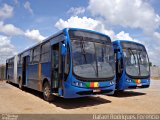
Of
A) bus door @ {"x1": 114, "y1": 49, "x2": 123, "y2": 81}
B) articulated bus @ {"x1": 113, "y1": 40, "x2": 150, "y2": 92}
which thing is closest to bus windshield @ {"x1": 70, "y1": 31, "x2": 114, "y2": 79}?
bus door @ {"x1": 114, "y1": 49, "x2": 123, "y2": 81}

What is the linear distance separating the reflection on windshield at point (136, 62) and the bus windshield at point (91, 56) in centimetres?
254

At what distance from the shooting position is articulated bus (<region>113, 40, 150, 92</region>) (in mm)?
12164

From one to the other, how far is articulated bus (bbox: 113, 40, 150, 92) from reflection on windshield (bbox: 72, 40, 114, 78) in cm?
234

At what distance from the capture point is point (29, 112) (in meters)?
8.46

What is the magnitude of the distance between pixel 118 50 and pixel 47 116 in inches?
248

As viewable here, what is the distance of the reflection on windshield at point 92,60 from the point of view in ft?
29.6

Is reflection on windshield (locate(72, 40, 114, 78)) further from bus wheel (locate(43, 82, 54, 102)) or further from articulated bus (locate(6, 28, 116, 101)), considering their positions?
bus wheel (locate(43, 82, 54, 102))

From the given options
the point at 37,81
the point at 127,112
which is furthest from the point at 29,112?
the point at 37,81

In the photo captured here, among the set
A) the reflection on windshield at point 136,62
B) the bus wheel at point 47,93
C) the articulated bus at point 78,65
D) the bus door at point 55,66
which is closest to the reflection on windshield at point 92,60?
the articulated bus at point 78,65

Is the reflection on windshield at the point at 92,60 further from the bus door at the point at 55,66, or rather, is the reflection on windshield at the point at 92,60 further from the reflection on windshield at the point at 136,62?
the reflection on windshield at the point at 136,62

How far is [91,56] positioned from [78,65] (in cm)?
79

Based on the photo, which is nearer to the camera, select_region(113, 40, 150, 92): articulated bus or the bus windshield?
the bus windshield

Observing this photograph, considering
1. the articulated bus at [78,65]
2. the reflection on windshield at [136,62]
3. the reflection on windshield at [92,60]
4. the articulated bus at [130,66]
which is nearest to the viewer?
the articulated bus at [78,65]

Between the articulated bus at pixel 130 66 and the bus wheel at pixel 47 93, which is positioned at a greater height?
the articulated bus at pixel 130 66
